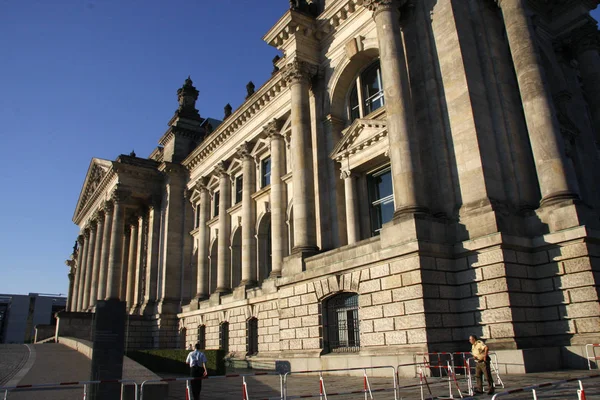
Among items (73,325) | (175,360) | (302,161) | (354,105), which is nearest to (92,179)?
(73,325)

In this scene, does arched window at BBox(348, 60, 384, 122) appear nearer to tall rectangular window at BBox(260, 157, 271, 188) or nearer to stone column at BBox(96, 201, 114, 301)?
tall rectangular window at BBox(260, 157, 271, 188)

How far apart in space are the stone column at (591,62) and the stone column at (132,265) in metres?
38.8

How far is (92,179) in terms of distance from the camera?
53125 millimetres

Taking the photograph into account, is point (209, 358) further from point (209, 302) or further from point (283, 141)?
point (283, 141)

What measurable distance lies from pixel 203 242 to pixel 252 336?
35.1 ft

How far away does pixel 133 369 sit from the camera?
14.6m

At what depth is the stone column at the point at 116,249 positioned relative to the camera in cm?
4172

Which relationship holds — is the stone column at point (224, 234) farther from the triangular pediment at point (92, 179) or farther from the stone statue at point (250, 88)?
the triangular pediment at point (92, 179)

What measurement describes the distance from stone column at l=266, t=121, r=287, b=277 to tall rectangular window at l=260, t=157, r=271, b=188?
268cm

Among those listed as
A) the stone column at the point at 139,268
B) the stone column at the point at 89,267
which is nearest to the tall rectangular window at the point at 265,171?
the stone column at the point at 139,268

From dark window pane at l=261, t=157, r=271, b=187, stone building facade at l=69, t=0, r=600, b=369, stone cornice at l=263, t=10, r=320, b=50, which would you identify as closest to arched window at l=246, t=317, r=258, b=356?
stone building facade at l=69, t=0, r=600, b=369

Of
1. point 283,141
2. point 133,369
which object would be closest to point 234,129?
point 283,141

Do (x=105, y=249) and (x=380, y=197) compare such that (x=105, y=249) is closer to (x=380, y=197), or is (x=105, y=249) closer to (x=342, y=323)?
(x=380, y=197)

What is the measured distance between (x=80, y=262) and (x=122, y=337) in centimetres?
5017
